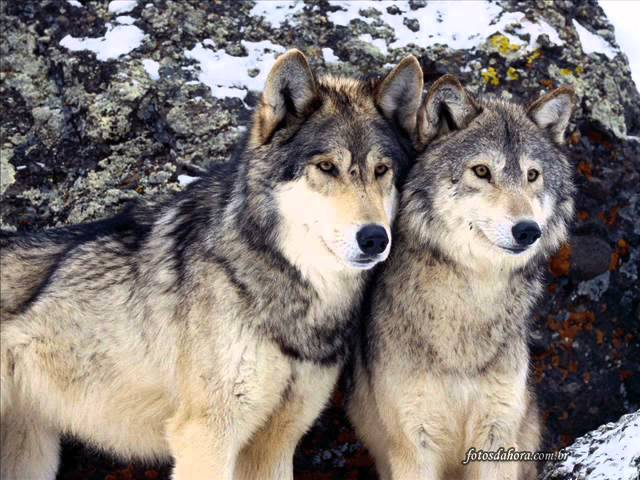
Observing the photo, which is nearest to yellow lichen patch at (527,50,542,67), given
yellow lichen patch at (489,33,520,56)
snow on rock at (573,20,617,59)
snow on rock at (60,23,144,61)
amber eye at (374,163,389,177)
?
yellow lichen patch at (489,33,520,56)

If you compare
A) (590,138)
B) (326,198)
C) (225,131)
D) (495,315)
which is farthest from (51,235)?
(590,138)

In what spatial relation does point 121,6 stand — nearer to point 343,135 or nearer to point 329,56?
point 329,56

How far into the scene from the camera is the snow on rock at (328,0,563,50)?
7977 mm

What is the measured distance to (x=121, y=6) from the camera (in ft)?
26.3

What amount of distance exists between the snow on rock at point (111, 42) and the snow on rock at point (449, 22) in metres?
1.81

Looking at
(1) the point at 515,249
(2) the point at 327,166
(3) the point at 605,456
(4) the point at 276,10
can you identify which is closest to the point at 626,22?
(4) the point at 276,10

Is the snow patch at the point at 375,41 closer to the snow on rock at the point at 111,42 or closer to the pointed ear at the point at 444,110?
the snow on rock at the point at 111,42

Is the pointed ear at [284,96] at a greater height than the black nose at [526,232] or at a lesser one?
greater

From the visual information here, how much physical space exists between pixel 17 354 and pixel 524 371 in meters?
3.44

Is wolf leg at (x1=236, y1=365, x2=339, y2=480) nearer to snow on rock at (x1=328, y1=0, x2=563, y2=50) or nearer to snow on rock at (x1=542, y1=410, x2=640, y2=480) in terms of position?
snow on rock at (x1=542, y1=410, x2=640, y2=480)

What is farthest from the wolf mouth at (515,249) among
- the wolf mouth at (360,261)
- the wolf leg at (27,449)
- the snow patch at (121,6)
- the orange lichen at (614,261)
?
the snow patch at (121,6)

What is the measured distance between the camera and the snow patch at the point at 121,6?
26.2 ft

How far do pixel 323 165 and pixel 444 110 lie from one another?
1157 millimetres

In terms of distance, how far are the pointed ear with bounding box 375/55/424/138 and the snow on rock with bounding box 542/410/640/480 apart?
2468mm
